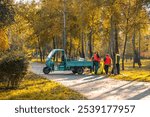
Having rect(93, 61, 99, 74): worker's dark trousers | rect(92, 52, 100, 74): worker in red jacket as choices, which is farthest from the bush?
rect(92, 52, 100, 74): worker in red jacket

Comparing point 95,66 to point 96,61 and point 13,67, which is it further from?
point 13,67

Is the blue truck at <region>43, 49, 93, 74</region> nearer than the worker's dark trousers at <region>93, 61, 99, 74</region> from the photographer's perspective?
No

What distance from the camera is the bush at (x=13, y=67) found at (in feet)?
67.5

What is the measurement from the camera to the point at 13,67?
67.5ft

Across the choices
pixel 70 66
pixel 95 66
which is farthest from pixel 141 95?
pixel 70 66

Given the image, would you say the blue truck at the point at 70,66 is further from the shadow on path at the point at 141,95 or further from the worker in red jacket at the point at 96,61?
the shadow on path at the point at 141,95

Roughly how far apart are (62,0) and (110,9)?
19.6 m

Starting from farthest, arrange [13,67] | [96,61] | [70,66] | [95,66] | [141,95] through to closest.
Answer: [70,66]
[96,61]
[95,66]
[13,67]
[141,95]

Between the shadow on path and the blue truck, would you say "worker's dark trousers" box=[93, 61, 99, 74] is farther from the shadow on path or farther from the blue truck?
the shadow on path

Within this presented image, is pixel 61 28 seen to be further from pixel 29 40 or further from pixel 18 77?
pixel 18 77

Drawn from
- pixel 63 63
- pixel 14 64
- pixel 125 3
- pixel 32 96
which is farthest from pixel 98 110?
pixel 125 3

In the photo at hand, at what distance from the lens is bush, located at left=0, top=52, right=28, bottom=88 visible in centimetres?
2058

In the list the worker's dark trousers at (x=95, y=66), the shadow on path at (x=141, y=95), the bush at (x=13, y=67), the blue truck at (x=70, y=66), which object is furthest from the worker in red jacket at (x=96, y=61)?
the shadow on path at (x=141, y=95)

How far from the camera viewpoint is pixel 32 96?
17.6 m
